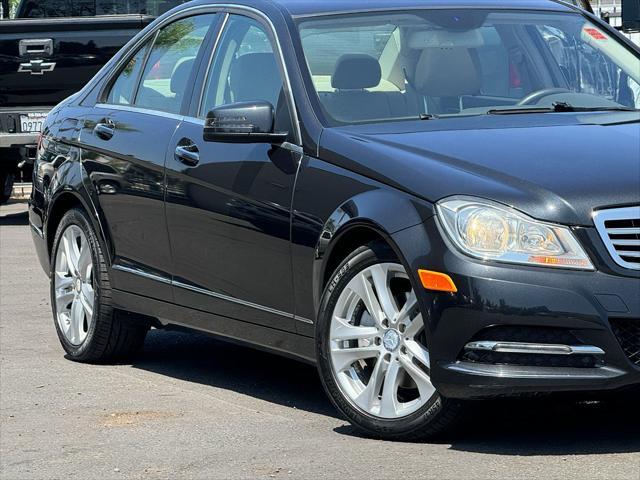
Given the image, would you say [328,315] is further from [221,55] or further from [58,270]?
[58,270]

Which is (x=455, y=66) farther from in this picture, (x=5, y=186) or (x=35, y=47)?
(x=5, y=186)

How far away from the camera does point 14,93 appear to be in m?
15.5

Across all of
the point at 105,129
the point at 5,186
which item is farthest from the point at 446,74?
the point at 5,186

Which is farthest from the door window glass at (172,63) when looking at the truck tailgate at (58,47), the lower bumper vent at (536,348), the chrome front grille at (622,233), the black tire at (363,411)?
the truck tailgate at (58,47)

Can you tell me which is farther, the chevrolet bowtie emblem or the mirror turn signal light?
the chevrolet bowtie emblem

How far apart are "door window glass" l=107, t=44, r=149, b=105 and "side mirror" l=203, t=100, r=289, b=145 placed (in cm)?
162

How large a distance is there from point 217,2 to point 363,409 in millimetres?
2416

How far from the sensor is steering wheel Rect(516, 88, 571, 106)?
6.86 meters

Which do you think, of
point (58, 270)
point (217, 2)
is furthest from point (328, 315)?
point (58, 270)

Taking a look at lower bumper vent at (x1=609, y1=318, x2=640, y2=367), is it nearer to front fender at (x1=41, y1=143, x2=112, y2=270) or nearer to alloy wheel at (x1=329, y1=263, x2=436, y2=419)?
alloy wheel at (x1=329, y1=263, x2=436, y2=419)

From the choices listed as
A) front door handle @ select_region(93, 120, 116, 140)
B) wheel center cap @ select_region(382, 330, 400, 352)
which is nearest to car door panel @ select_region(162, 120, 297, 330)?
wheel center cap @ select_region(382, 330, 400, 352)

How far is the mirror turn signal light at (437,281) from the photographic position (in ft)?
18.2

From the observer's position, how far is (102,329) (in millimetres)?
8156

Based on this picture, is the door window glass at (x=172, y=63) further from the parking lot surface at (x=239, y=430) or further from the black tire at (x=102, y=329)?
the parking lot surface at (x=239, y=430)
